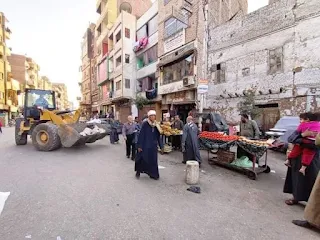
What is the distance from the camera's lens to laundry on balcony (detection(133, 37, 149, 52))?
22909 millimetres

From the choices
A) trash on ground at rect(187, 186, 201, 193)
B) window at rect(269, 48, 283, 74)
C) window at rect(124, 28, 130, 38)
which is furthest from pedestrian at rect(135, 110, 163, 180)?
window at rect(124, 28, 130, 38)

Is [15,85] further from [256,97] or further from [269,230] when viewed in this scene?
[269,230]

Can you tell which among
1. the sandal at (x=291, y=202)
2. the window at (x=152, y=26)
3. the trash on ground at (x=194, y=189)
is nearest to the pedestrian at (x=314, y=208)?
the sandal at (x=291, y=202)

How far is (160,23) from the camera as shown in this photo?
1980cm

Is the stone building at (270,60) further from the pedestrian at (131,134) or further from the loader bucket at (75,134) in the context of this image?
the loader bucket at (75,134)

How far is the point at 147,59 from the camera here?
76.8ft

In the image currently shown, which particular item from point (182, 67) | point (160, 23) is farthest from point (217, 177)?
point (160, 23)

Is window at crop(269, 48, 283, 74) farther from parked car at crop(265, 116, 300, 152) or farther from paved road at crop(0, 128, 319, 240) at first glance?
paved road at crop(0, 128, 319, 240)

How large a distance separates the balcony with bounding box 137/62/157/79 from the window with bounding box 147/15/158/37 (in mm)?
3485

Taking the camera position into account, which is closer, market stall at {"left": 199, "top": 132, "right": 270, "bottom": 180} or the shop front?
market stall at {"left": 199, "top": 132, "right": 270, "bottom": 180}

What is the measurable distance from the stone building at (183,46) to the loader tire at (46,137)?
10.4m

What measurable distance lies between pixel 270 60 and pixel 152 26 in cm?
1387

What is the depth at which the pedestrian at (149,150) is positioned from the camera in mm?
5504

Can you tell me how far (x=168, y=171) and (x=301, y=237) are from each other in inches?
150
